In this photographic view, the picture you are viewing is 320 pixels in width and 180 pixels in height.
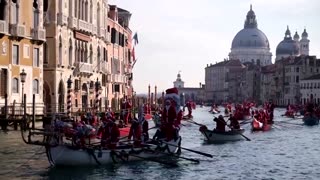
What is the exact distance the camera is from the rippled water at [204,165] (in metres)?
20.5

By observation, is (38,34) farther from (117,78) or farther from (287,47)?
(287,47)

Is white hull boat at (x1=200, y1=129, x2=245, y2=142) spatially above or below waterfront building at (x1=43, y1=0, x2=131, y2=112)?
below

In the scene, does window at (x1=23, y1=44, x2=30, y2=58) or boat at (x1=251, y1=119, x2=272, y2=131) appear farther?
boat at (x1=251, y1=119, x2=272, y2=131)

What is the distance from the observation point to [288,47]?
566 feet

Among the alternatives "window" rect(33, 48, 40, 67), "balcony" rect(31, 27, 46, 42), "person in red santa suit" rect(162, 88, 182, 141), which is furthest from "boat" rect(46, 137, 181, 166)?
"window" rect(33, 48, 40, 67)

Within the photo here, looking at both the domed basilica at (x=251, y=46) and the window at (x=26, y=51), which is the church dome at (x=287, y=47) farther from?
the window at (x=26, y=51)

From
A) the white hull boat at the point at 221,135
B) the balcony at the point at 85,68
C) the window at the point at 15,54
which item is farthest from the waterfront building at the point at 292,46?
the white hull boat at the point at 221,135

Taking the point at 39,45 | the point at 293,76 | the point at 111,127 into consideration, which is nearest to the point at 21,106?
the point at 39,45

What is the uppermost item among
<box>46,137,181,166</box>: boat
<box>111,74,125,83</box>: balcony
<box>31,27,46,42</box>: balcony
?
<box>31,27,46,42</box>: balcony

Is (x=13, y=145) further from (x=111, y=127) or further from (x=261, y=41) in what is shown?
(x=261, y=41)

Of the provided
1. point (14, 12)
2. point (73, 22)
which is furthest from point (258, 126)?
point (14, 12)

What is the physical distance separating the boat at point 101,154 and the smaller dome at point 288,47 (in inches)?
5915

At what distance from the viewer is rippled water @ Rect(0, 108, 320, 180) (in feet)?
67.4

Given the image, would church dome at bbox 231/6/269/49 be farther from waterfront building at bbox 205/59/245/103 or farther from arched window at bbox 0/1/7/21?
arched window at bbox 0/1/7/21
